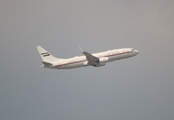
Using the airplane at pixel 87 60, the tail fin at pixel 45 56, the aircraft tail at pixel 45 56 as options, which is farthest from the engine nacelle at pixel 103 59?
the tail fin at pixel 45 56

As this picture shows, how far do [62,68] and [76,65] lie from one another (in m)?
5.65

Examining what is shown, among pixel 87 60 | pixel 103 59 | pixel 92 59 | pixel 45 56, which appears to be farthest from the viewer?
pixel 45 56

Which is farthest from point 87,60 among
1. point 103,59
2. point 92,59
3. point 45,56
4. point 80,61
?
point 45,56

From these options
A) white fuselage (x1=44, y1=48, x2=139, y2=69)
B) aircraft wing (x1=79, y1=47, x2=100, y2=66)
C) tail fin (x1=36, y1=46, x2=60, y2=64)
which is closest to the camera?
aircraft wing (x1=79, y1=47, x2=100, y2=66)

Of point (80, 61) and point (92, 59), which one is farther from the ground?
point (92, 59)

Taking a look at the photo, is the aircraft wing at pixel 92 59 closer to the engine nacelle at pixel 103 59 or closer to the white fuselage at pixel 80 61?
the engine nacelle at pixel 103 59

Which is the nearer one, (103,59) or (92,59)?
(92,59)

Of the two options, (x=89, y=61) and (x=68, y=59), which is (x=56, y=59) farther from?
(x=89, y=61)

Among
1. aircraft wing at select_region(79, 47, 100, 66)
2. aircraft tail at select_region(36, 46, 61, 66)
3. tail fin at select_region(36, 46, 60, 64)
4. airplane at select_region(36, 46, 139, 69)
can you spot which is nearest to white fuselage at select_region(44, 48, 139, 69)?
airplane at select_region(36, 46, 139, 69)

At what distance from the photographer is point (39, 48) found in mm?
112000

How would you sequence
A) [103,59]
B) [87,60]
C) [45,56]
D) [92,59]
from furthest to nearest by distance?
[45,56], [87,60], [103,59], [92,59]

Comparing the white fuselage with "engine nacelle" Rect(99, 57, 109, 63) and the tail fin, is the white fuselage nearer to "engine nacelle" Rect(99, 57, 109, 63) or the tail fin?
"engine nacelle" Rect(99, 57, 109, 63)

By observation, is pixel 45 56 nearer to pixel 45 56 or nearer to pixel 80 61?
pixel 45 56
